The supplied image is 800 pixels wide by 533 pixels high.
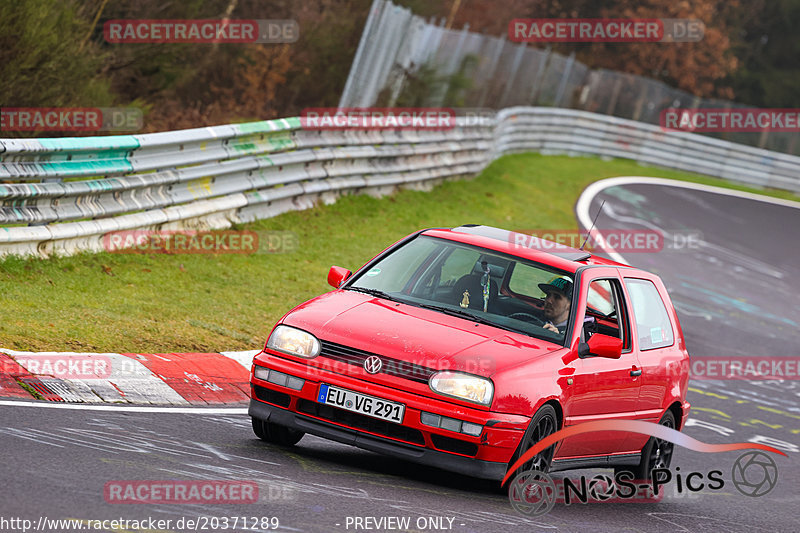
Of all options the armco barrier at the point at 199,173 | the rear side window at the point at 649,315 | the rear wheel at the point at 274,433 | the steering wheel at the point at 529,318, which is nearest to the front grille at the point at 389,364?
the rear wheel at the point at 274,433

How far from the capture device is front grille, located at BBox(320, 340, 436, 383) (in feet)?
21.3

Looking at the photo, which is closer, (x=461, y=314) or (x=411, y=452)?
(x=411, y=452)

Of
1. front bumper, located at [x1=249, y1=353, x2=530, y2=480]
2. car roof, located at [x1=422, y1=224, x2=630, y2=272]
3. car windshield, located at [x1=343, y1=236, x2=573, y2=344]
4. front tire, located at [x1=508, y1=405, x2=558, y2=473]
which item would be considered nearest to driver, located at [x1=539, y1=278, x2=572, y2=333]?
car windshield, located at [x1=343, y1=236, x2=573, y2=344]

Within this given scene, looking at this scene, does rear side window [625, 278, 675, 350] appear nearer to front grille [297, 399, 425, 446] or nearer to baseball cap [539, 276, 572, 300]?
baseball cap [539, 276, 572, 300]

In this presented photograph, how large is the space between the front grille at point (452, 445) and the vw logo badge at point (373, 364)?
486 millimetres

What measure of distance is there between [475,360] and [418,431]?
521mm

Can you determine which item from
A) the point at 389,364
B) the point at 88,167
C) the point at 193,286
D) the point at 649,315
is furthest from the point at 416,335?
the point at 88,167

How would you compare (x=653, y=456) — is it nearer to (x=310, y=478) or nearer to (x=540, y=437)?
(x=540, y=437)

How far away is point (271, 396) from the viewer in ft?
22.6

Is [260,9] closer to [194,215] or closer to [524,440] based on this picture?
[194,215]

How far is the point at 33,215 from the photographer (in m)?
10.4

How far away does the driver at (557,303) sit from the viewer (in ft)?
24.3

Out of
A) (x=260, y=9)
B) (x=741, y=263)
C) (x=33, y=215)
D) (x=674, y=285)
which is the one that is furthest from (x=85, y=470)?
(x=260, y=9)

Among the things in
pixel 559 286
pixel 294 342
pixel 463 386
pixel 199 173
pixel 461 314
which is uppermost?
pixel 559 286
